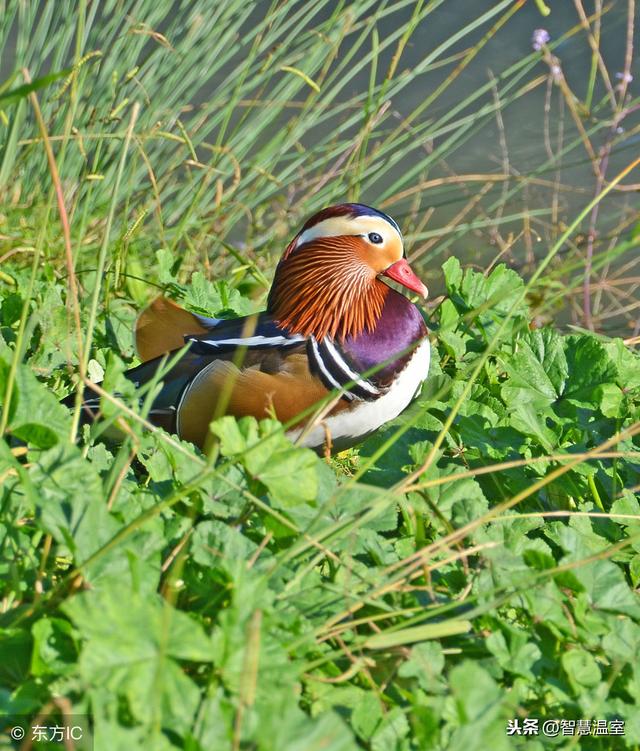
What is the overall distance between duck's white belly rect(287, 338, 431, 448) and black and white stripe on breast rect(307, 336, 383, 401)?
1.0 inches

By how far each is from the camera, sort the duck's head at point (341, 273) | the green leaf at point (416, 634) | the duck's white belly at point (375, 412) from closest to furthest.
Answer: the green leaf at point (416, 634), the duck's white belly at point (375, 412), the duck's head at point (341, 273)

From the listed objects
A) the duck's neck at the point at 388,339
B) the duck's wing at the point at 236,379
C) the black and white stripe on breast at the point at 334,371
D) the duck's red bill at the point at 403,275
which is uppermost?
the duck's red bill at the point at 403,275

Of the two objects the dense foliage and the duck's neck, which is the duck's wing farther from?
the dense foliage

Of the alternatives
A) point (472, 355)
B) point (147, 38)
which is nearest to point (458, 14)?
point (147, 38)

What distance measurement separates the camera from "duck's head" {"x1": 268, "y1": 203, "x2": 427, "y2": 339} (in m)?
2.27

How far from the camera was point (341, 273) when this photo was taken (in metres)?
2.36

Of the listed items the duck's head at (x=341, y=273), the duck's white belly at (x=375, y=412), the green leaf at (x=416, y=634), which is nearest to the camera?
the green leaf at (x=416, y=634)

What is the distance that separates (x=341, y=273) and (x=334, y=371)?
1.14 ft

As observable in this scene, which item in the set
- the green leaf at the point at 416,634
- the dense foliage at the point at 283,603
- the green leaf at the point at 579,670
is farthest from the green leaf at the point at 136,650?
the green leaf at the point at 579,670

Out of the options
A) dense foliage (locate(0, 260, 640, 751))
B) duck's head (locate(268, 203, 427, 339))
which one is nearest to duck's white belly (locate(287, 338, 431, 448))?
duck's head (locate(268, 203, 427, 339))

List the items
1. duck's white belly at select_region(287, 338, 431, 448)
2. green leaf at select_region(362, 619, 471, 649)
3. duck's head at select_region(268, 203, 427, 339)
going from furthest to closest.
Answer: duck's head at select_region(268, 203, 427, 339), duck's white belly at select_region(287, 338, 431, 448), green leaf at select_region(362, 619, 471, 649)

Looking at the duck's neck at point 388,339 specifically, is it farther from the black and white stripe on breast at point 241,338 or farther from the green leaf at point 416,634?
the green leaf at point 416,634

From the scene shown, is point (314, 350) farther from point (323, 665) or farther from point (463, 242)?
point (463, 242)

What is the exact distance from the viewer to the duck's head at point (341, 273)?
2.27 m
